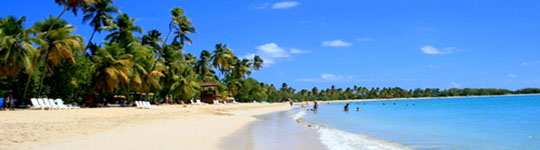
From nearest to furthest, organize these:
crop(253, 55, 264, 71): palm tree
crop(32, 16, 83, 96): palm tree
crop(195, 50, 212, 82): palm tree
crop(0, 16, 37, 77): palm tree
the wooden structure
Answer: crop(0, 16, 37, 77): palm tree, crop(32, 16, 83, 96): palm tree, the wooden structure, crop(195, 50, 212, 82): palm tree, crop(253, 55, 264, 71): palm tree

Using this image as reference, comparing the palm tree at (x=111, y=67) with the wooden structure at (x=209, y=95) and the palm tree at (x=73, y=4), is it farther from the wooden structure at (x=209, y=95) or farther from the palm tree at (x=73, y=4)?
the wooden structure at (x=209, y=95)

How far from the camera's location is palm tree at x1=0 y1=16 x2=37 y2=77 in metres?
17.5

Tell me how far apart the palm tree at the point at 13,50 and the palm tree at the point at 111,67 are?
6.29m

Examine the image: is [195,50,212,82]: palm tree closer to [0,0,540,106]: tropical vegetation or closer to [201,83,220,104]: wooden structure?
[0,0,540,106]: tropical vegetation

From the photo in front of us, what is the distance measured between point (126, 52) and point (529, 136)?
2349cm

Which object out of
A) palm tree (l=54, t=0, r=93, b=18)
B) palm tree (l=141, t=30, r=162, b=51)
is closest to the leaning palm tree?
palm tree (l=141, t=30, r=162, b=51)

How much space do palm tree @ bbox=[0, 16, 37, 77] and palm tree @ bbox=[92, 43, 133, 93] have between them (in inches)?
248

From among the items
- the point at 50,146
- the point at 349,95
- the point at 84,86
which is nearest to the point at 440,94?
the point at 349,95

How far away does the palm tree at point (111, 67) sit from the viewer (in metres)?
24.8

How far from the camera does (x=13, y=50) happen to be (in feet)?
58.1

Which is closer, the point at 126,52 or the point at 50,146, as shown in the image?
the point at 50,146

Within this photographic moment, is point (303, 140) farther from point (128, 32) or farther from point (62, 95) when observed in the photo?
point (128, 32)

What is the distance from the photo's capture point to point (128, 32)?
3269cm

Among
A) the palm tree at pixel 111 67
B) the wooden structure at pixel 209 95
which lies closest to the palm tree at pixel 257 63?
the wooden structure at pixel 209 95
